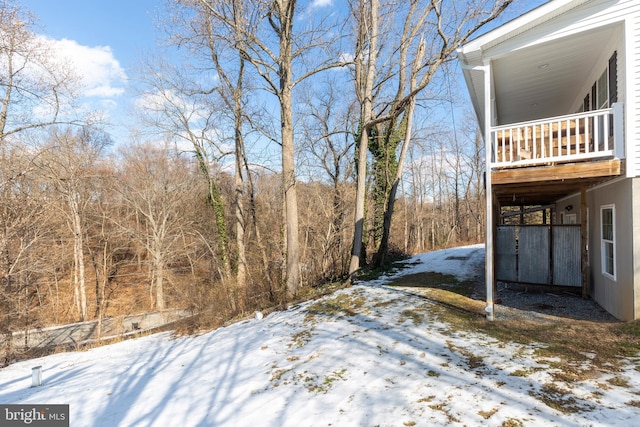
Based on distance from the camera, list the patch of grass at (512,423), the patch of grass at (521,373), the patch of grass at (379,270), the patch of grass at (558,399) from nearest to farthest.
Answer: the patch of grass at (512,423) < the patch of grass at (558,399) < the patch of grass at (521,373) < the patch of grass at (379,270)

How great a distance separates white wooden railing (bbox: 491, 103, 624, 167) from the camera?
514cm

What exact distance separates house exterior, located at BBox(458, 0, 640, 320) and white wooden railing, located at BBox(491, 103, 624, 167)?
0.02 meters

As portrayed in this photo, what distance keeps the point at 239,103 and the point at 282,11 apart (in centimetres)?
565

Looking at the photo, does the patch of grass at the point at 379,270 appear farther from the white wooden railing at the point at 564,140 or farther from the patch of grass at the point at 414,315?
the white wooden railing at the point at 564,140

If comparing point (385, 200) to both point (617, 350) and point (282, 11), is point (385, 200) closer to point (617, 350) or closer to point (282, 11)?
point (282, 11)

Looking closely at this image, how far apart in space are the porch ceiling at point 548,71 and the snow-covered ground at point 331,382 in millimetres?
5210

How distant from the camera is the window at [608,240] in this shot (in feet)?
18.8

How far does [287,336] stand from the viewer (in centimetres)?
591

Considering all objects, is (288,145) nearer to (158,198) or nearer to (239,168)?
(239,168)

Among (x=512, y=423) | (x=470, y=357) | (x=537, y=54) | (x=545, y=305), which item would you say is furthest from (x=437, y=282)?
(x=512, y=423)

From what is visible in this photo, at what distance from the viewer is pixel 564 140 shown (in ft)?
20.4

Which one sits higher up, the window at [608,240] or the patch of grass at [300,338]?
Result: the window at [608,240]

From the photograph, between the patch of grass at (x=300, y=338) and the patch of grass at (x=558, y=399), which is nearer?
the patch of grass at (x=558, y=399)

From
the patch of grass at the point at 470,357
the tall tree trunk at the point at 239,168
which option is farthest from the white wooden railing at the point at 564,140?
the tall tree trunk at the point at 239,168
